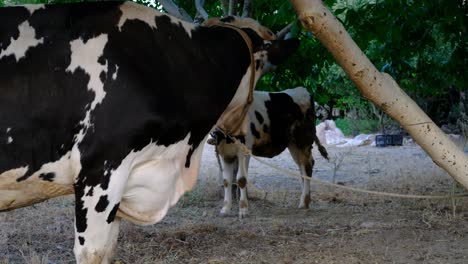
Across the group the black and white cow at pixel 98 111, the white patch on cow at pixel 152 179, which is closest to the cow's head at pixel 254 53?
the black and white cow at pixel 98 111

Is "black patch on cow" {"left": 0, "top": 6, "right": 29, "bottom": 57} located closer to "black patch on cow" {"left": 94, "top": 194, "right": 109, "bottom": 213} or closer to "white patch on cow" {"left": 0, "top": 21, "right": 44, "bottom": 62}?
"white patch on cow" {"left": 0, "top": 21, "right": 44, "bottom": 62}

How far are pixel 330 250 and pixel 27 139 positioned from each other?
3.12m

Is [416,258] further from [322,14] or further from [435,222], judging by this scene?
[322,14]

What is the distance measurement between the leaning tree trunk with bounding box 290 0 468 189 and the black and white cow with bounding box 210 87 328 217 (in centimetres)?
514

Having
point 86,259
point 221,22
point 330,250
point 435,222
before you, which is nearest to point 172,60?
point 221,22

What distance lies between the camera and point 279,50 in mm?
5375

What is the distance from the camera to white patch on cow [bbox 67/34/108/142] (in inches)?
165

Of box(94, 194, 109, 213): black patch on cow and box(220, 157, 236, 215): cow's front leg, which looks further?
box(220, 157, 236, 215): cow's front leg

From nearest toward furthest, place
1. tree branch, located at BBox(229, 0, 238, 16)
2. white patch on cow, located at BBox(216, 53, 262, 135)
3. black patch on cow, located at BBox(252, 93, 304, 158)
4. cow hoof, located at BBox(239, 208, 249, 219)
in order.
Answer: white patch on cow, located at BBox(216, 53, 262, 135)
cow hoof, located at BBox(239, 208, 249, 219)
tree branch, located at BBox(229, 0, 238, 16)
black patch on cow, located at BBox(252, 93, 304, 158)

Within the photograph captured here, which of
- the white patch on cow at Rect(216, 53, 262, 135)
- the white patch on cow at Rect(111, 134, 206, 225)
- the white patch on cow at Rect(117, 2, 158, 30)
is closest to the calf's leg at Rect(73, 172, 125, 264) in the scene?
the white patch on cow at Rect(111, 134, 206, 225)

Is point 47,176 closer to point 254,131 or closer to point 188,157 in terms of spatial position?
point 188,157

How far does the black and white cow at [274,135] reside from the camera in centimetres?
1029

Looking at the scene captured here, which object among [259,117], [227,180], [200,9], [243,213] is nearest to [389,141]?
[259,117]

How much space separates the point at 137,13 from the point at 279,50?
1248 mm
